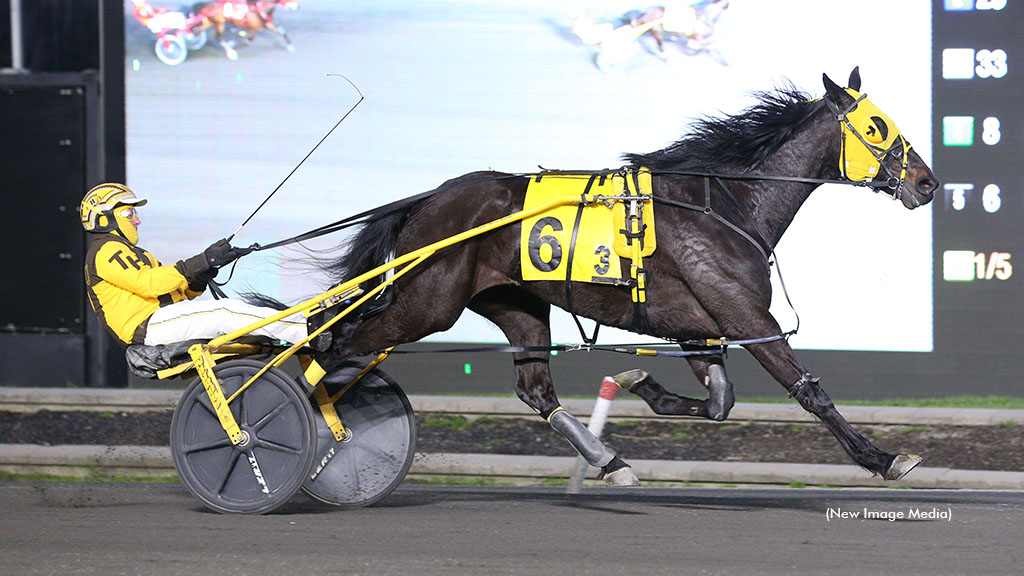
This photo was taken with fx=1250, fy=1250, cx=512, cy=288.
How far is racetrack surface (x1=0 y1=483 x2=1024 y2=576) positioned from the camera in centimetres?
482

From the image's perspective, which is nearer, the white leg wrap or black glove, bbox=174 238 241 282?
black glove, bbox=174 238 241 282

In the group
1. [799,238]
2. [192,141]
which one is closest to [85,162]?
[192,141]

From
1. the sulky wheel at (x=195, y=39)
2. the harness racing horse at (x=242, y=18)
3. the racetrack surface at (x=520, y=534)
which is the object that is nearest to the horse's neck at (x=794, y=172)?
the racetrack surface at (x=520, y=534)

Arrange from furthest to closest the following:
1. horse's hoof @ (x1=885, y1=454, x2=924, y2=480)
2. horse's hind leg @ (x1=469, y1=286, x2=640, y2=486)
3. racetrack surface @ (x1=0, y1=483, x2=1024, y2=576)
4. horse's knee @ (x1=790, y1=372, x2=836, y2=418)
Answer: horse's hind leg @ (x1=469, y1=286, x2=640, y2=486) → horse's knee @ (x1=790, y1=372, x2=836, y2=418) → horse's hoof @ (x1=885, y1=454, x2=924, y2=480) → racetrack surface @ (x1=0, y1=483, x2=1024, y2=576)

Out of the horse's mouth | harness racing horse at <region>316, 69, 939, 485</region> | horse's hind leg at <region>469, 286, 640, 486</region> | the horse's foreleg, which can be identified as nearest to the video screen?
horse's hind leg at <region>469, 286, 640, 486</region>

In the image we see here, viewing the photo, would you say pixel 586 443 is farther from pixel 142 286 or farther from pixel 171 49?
pixel 171 49

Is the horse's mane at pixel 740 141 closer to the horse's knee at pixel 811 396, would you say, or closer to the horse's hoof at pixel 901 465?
the horse's knee at pixel 811 396

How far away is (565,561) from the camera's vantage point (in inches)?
192

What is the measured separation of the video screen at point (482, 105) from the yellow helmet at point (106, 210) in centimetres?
366

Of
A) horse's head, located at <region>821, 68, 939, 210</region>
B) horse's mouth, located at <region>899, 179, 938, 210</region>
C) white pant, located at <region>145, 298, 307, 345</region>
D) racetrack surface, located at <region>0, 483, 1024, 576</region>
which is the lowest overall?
racetrack surface, located at <region>0, 483, 1024, 576</region>

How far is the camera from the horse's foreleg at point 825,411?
553 centimetres

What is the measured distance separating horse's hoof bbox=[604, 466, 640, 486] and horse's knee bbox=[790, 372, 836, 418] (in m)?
0.87

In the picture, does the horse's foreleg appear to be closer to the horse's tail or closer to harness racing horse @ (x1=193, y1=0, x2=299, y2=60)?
the horse's tail

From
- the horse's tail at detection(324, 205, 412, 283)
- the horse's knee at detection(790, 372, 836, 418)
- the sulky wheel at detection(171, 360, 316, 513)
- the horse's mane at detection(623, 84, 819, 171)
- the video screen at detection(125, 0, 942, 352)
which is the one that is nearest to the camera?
the horse's knee at detection(790, 372, 836, 418)
